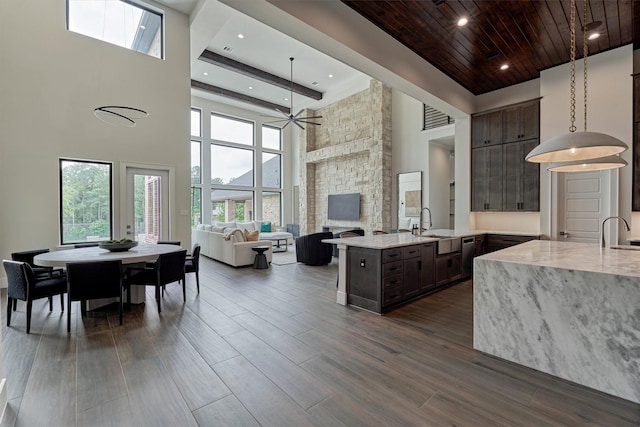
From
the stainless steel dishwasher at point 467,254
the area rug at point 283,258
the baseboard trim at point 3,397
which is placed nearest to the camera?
the baseboard trim at point 3,397

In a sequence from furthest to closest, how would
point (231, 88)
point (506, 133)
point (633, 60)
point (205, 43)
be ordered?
point (231, 88), point (205, 43), point (506, 133), point (633, 60)

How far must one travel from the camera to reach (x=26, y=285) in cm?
295

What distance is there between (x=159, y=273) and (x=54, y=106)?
4.16 m

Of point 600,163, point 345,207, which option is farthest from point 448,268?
point 345,207

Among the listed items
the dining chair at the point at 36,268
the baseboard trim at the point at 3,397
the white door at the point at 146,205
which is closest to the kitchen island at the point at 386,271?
the baseboard trim at the point at 3,397

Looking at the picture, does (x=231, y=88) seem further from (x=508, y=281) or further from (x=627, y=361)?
(x=627, y=361)

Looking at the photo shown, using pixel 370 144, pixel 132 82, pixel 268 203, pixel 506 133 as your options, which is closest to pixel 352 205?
pixel 370 144

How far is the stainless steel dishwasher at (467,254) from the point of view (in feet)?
16.5

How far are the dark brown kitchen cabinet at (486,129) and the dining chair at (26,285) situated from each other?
7102 millimetres

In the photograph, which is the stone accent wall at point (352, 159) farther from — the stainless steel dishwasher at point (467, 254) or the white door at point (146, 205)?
the white door at point (146, 205)

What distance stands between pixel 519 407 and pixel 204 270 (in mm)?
5524

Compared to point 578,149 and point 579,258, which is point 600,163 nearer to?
point 578,149

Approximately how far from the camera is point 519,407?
73.4 inches

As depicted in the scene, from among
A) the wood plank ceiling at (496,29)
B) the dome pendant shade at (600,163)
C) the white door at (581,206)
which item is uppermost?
the wood plank ceiling at (496,29)
